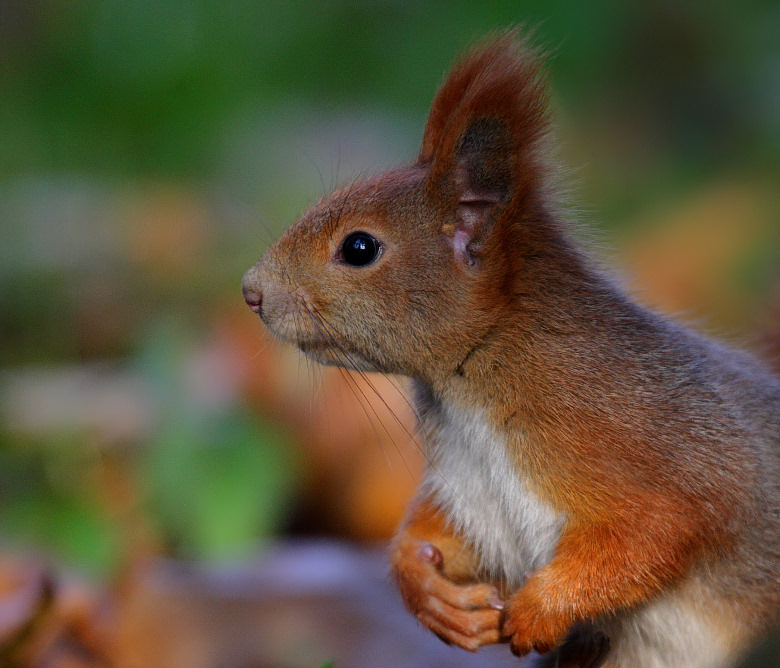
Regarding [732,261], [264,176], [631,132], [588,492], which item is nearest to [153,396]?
[588,492]

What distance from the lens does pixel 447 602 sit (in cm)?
224

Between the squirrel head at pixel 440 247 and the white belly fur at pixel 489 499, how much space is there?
0.14 m

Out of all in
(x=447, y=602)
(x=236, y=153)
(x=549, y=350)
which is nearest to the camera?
(x=549, y=350)

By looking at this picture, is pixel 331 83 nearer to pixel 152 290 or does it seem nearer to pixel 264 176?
pixel 264 176

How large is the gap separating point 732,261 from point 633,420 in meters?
3.72

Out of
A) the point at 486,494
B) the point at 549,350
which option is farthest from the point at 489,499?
the point at 549,350

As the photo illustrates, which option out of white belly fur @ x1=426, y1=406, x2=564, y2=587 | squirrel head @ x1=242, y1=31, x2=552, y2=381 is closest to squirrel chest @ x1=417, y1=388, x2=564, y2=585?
white belly fur @ x1=426, y1=406, x2=564, y2=587

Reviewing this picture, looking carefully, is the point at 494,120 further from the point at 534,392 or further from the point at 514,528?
the point at 514,528

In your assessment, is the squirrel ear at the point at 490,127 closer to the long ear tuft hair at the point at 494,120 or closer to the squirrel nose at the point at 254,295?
the long ear tuft hair at the point at 494,120

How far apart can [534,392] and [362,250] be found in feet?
1.45

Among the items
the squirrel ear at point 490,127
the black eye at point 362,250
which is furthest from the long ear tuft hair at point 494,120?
the black eye at point 362,250

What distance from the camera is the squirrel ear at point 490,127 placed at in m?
2.10

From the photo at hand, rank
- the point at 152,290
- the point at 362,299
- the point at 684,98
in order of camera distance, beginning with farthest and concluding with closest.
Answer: the point at 684,98
the point at 152,290
the point at 362,299

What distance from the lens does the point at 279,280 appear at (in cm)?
228
